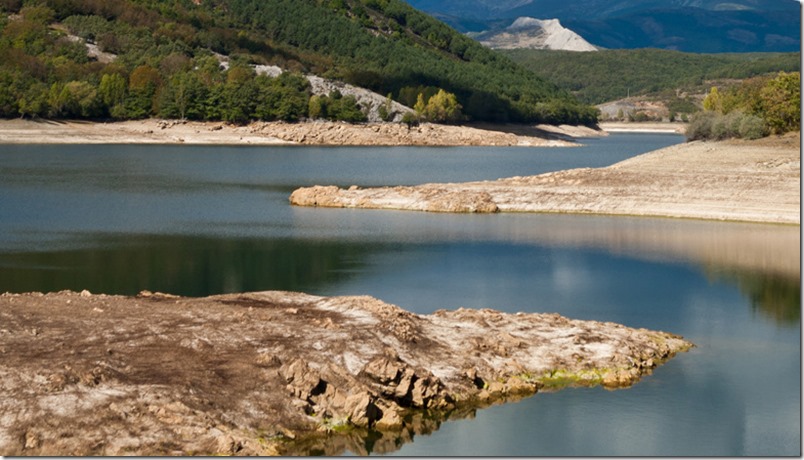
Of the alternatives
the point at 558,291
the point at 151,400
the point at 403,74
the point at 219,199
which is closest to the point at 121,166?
the point at 219,199

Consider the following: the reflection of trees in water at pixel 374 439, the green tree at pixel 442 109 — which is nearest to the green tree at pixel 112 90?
the green tree at pixel 442 109

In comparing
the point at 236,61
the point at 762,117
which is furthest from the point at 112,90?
the point at 762,117

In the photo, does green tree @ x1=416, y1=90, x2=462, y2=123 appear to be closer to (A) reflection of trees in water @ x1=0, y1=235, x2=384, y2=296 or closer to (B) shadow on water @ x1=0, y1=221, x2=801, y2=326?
(B) shadow on water @ x1=0, y1=221, x2=801, y2=326

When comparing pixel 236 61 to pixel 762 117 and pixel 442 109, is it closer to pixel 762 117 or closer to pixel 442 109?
pixel 442 109

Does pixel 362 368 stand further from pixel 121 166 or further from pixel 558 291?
pixel 121 166

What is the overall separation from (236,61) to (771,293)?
10822 centimetres

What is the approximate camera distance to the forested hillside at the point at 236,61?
378ft

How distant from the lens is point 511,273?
35500mm

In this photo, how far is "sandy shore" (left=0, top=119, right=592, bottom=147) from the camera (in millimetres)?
102500

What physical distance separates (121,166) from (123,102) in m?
41.4

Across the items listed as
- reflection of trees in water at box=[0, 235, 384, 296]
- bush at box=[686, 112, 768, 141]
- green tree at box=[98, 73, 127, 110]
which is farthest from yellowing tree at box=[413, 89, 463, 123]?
reflection of trees in water at box=[0, 235, 384, 296]

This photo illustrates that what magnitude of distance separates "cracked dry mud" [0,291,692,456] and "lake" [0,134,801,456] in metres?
0.66

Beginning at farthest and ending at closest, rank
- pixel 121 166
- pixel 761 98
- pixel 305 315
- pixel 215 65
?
pixel 215 65 → pixel 121 166 → pixel 761 98 → pixel 305 315

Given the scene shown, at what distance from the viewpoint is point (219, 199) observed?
56.4m
